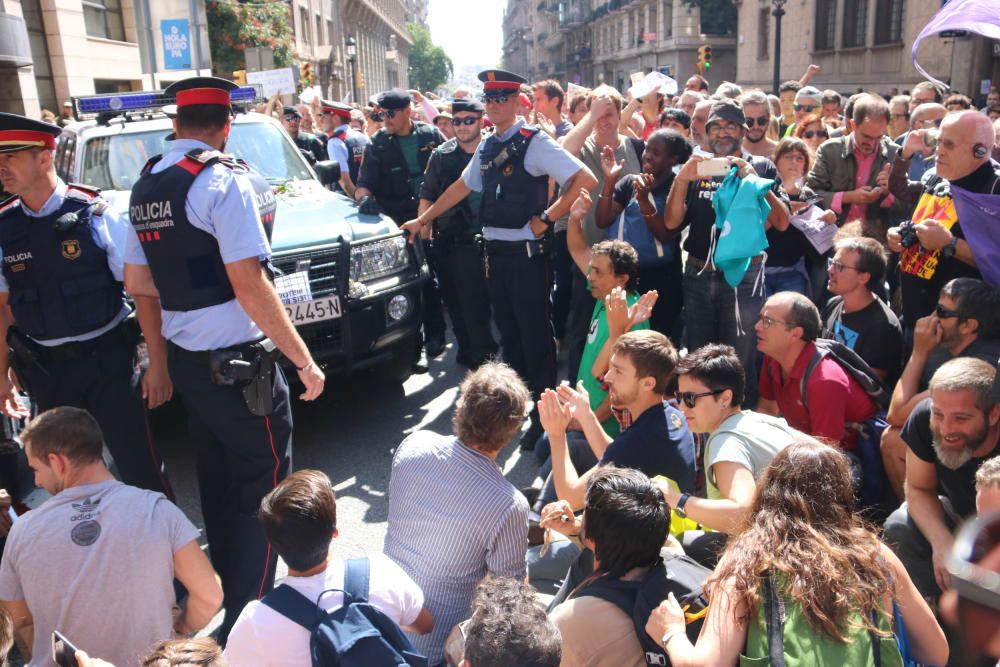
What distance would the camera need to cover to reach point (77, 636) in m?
2.71

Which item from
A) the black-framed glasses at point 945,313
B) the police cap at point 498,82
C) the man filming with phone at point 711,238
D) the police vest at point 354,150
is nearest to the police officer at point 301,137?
the police vest at point 354,150

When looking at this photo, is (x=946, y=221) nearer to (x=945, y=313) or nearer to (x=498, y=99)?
(x=945, y=313)

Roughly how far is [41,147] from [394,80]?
94516 millimetres

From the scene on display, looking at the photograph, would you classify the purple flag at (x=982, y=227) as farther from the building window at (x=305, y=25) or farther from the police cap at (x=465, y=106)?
the building window at (x=305, y=25)

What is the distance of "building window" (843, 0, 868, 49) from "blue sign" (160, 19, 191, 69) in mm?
25070

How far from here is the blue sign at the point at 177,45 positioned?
12.3 metres

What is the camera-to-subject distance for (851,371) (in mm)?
4031

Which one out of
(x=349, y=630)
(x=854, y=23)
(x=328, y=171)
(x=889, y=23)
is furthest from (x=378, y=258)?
Result: (x=854, y=23)

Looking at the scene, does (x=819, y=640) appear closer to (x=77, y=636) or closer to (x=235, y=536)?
(x=77, y=636)

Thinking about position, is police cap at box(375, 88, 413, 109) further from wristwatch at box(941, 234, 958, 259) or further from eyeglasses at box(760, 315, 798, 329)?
wristwatch at box(941, 234, 958, 259)

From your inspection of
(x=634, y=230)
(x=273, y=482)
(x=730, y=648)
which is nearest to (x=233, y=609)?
(x=273, y=482)

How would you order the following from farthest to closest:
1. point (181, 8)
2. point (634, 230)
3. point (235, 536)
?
point (181, 8), point (634, 230), point (235, 536)

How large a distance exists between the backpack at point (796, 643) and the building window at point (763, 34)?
130ft

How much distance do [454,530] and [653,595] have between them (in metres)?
0.78
